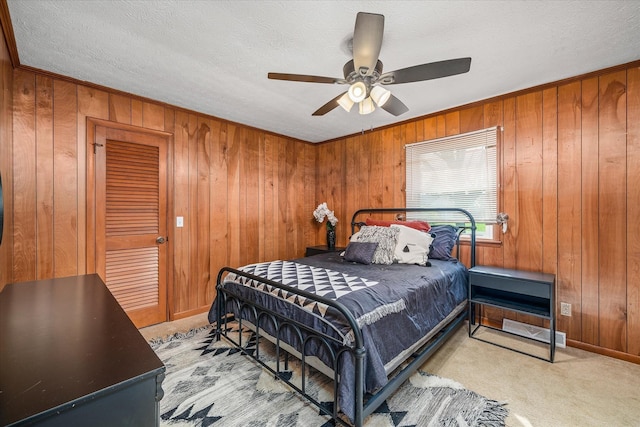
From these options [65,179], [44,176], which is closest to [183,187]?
[65,179]

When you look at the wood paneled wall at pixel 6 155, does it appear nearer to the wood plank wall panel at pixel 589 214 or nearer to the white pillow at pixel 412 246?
the white pillow at pixel 412 246

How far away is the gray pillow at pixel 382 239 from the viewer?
293 centimetres

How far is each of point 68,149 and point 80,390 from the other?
112 inches

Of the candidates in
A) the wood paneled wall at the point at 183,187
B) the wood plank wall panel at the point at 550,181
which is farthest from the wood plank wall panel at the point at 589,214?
the wood paneled wall at the point at 183,187

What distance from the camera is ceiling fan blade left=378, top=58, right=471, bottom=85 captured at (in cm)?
169

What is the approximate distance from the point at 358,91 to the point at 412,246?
174cm

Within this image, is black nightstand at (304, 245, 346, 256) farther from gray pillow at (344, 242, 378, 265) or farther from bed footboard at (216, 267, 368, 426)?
bed footboard at (216, 267, 368, 426)

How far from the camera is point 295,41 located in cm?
203

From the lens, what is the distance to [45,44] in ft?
6.82

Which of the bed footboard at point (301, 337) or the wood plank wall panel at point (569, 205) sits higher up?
the wood plank wall panel at point (569, 205)

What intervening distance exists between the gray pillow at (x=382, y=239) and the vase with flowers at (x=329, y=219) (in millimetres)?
1158

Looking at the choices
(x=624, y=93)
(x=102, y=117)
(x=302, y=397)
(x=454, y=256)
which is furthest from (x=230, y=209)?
(x=624, y=93)

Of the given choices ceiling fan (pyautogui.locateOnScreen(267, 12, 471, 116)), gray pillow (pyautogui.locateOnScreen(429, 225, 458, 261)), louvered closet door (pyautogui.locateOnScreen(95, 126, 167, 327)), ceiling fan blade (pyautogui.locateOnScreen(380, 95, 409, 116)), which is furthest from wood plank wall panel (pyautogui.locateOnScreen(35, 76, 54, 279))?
gray pillow (pyautogui.locateOnScreen(429, 225, 458, 261))

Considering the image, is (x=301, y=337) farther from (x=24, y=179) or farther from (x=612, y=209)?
(x=612, y=209)
